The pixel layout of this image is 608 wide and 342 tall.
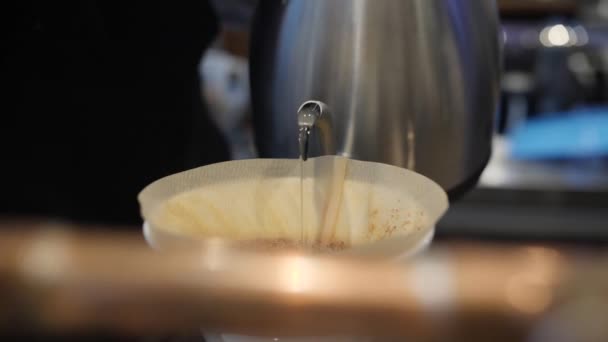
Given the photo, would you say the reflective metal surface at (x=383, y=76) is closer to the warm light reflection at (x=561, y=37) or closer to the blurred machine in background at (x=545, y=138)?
the blurred machine in background at (x=545, y=138)

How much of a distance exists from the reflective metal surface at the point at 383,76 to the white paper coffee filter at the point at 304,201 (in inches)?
3.1

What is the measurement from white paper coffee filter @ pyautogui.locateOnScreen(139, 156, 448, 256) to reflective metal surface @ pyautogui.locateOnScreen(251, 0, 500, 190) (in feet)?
0.26

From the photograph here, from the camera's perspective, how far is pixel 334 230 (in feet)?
0.85

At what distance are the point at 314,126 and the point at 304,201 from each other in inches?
1.4

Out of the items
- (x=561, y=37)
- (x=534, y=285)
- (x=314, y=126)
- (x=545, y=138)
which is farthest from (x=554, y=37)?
(x=534, y=285)

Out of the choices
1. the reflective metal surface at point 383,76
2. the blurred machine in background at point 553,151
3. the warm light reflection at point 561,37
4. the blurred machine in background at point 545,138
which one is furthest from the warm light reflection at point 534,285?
the warm light reflection at point 561,37

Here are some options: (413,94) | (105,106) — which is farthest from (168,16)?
(413,94)

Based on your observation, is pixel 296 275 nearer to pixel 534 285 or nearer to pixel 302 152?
pixel 534 285

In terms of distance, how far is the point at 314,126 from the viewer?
0.90 feet

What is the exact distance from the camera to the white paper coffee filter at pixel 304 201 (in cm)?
25

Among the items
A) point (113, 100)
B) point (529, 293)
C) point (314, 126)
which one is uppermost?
point (113, 100)

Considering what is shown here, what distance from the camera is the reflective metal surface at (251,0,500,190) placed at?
0.36 meters

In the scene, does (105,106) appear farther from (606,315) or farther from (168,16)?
(606,315)

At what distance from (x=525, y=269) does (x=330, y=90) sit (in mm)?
257
